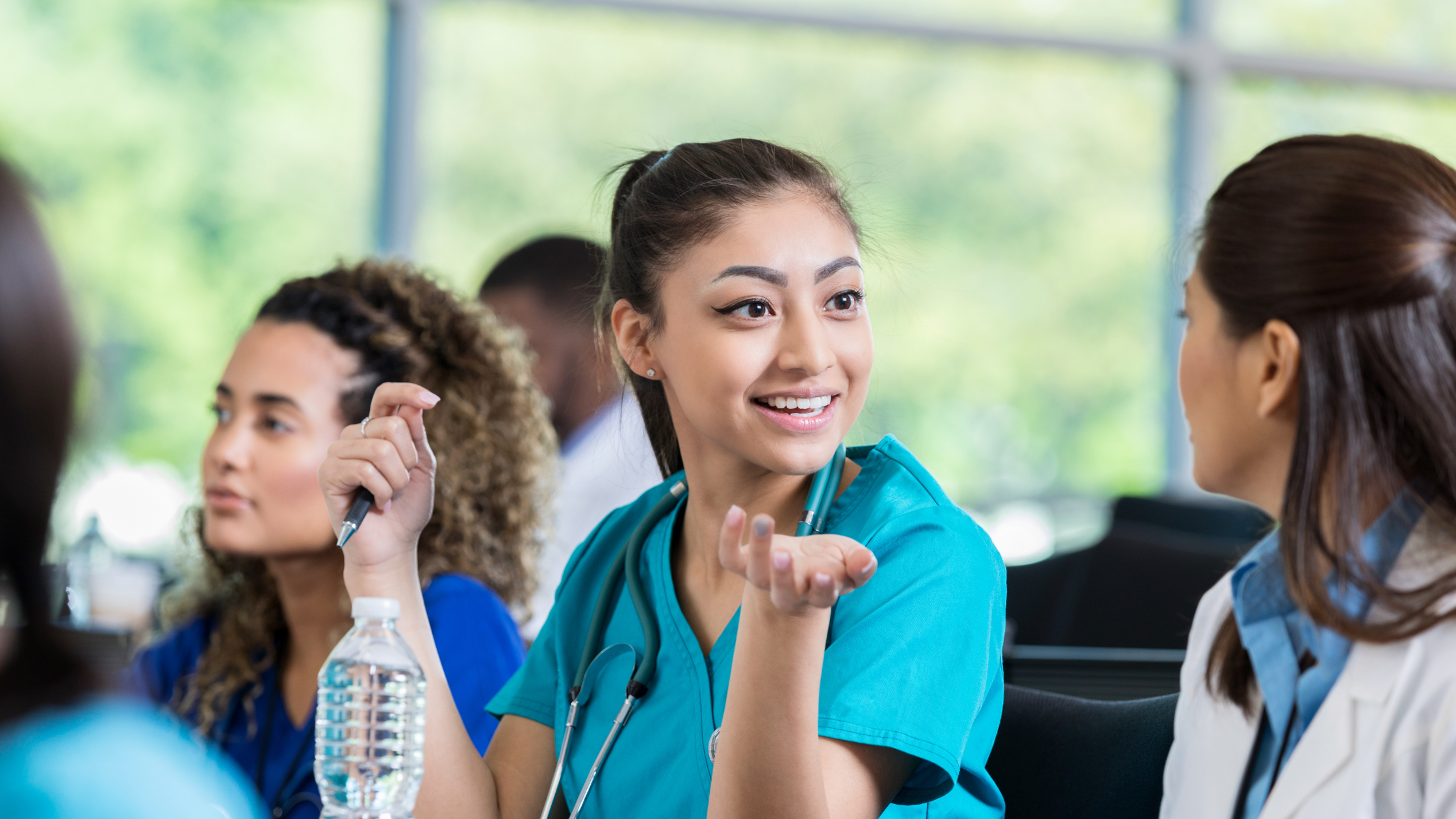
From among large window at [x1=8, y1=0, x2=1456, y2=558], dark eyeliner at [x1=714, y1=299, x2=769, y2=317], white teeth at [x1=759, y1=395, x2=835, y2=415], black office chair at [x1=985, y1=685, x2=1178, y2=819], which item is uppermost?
large window at [x1=8, y1=0, x2=1456, y2=558]

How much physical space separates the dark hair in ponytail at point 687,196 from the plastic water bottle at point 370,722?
17.1 inches

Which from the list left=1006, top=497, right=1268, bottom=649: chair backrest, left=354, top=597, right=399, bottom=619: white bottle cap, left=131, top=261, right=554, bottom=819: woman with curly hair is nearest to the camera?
left=354, top=597, right=399, bottom=619: white bottle cap

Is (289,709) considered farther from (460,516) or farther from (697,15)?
(697,15)

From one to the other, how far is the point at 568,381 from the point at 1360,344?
2.02 meters

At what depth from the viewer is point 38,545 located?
2.35 ft

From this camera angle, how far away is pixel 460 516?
1.91 metres

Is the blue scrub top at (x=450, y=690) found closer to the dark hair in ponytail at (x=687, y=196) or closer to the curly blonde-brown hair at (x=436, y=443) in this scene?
the curly blonde-brown hair at (x=436, y=443)

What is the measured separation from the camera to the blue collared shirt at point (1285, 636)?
3.51 ft

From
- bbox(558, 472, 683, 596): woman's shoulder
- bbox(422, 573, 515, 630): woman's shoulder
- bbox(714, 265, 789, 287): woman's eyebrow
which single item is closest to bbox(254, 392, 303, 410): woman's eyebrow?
bbox(422, 573, 515, 630): woman's shoulder

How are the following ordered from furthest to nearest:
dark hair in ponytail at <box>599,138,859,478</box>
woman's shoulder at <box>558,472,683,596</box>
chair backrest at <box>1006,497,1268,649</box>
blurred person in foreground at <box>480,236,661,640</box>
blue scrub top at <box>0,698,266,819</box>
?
blurred person in foreground at <box>480,236,661,640</box> → chair backrest at <box>1006,497,1268,649</box> → woman's shoulder at <box>558,472,683,596</box> → dark hair in ponytail at <box>599,138,859,478</box> → blue scrub top at <box>0,698,266,819</box>

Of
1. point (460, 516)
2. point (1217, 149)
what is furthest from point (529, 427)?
point (1217, 149)

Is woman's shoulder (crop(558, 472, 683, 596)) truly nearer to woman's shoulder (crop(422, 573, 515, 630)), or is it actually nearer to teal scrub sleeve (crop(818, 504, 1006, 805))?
woman's shoulder (crop(422, 573, 515, 630))

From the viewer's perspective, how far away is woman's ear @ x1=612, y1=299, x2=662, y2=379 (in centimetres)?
145

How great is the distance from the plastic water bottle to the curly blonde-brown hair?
24.3 inches
